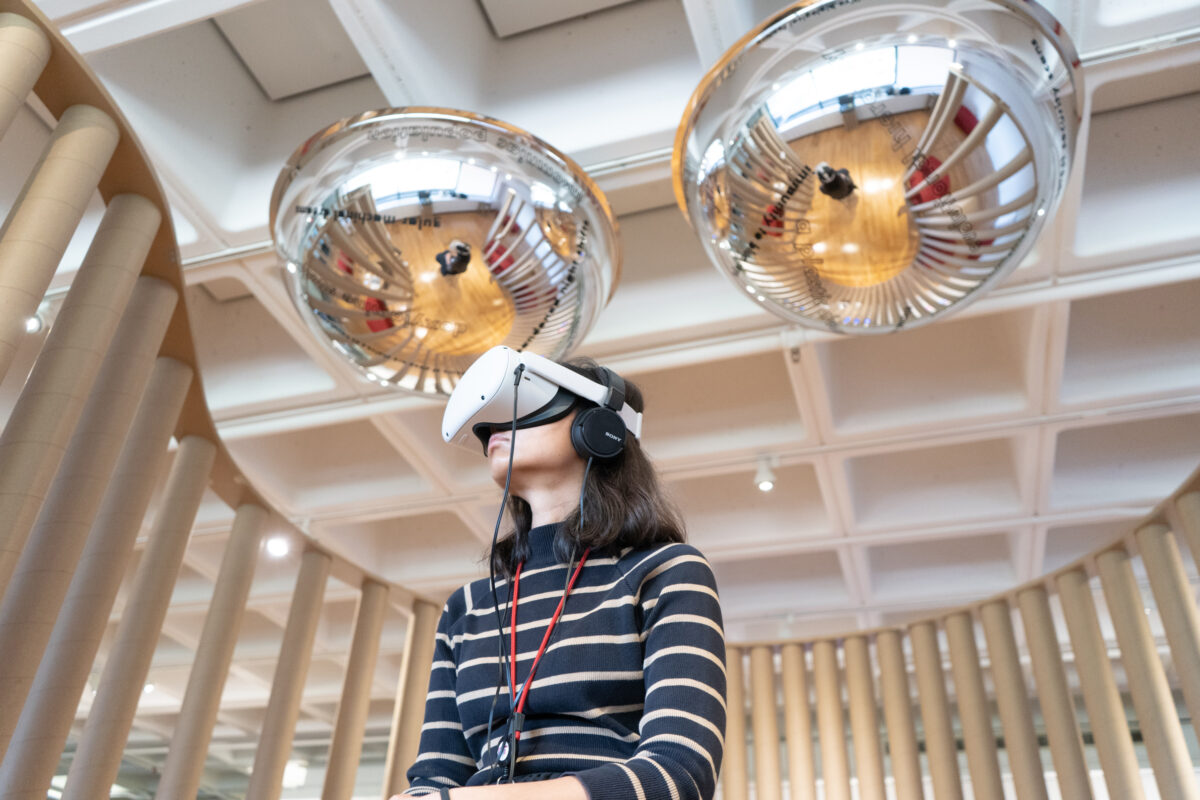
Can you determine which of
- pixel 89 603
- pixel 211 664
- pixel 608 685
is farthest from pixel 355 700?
pixel 608 685

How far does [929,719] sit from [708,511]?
1099 mm

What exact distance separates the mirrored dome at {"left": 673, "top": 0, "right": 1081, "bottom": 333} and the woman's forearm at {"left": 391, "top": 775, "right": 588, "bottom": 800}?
0.68 meters

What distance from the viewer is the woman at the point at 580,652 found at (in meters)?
0.68

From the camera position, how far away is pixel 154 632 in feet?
4.43

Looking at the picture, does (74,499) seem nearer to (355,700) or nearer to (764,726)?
(355,700)

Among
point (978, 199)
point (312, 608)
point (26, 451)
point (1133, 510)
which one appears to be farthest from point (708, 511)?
point (26, 451)

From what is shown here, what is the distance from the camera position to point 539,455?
89 cm

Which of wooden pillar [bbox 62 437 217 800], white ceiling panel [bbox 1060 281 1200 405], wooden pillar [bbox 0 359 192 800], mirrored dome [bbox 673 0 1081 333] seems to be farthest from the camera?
white ceiling panel [bbox 1060 281 1200 405]

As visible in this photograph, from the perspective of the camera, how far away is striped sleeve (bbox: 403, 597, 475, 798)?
2.85 feet

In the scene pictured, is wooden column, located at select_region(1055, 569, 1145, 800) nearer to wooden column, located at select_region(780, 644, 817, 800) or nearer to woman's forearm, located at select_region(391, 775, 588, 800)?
wooden column, located at select_region(780, 644, 817, 800)

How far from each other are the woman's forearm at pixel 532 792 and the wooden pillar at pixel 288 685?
3.58 feet

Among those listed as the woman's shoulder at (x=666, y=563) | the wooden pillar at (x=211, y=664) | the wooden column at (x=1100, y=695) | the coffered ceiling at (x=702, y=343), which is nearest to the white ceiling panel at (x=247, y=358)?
the coffered ceiling at (x=702, y=343)

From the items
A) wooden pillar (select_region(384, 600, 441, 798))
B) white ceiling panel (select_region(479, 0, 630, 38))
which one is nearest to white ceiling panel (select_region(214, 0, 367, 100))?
white ceiling panel (select_region(479, 0, 630, 38))

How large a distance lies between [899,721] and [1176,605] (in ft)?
2.97
